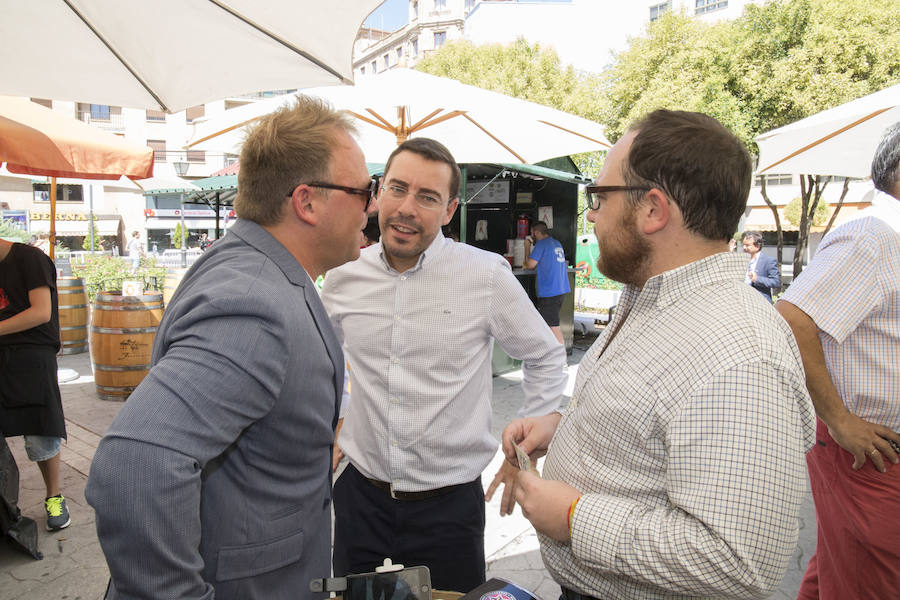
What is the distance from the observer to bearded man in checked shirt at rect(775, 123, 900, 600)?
2.00 meters

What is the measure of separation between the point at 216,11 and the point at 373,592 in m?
2.54

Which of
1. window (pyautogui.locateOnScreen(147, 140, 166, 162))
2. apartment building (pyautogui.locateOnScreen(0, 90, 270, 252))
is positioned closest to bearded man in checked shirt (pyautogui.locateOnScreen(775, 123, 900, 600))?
apartment building (pyautogui.locateOnScreen(0, 90, 270, 252))

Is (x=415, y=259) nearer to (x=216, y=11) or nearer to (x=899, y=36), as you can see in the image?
(x=216, y=11)

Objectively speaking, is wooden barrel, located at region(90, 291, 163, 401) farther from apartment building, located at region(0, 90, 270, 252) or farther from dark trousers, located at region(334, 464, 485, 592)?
apartment building, located at region(0, 90, 270, 252)

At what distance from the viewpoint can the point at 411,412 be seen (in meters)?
2.17

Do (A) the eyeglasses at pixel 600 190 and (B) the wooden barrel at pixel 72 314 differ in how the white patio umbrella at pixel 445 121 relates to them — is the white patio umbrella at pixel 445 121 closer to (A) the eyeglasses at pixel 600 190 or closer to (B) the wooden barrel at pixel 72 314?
(A) the eyeglasses at pixel 600 190

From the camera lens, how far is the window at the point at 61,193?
3941 centimetres

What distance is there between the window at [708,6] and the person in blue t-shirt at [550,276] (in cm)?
3776

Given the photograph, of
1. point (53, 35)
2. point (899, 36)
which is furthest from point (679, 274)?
point (899, 36)

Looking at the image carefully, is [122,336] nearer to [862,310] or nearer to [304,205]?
[304,205]

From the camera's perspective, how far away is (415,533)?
6.98ft

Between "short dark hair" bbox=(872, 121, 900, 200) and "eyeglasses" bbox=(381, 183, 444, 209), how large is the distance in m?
1.83

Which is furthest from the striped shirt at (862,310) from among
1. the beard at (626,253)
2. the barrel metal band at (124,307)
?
the barrel metal band at (124,307)

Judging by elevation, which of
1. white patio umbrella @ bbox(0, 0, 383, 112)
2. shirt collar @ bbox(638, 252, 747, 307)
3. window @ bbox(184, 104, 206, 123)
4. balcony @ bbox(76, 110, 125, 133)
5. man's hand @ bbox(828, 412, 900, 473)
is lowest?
man's hand @ bbox(828, 412, 900, 473)
